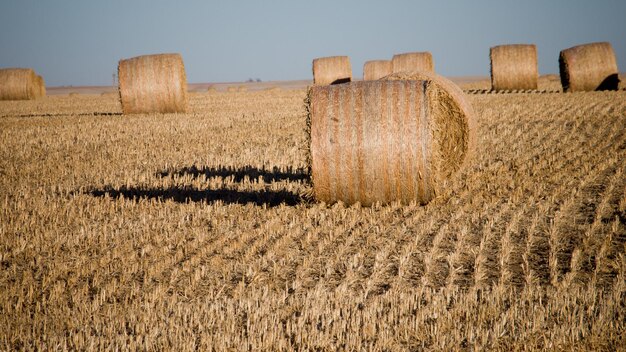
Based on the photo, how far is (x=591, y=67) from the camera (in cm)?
2295

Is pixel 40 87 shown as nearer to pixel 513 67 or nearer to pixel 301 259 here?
pixel 513 67

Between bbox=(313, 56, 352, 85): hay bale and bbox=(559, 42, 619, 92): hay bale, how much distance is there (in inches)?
322

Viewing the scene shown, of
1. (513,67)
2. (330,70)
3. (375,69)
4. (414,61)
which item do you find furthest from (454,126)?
(330,70)

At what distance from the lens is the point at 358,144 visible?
7141 millimetres

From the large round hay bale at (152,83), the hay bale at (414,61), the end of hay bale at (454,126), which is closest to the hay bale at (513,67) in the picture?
the hay bale at (414,61)

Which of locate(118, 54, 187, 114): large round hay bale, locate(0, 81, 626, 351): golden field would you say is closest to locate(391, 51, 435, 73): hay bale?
locate(118, 54, 187, 114): large round hay bale

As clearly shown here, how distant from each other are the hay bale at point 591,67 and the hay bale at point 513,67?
1.48m

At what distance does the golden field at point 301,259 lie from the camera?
4.07 meters

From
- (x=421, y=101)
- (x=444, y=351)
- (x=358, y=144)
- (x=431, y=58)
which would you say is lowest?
(x=444, y=351)

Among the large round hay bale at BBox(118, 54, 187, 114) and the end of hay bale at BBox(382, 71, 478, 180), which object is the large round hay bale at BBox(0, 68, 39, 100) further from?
the end of hay bale at BBox(382, 71, 478, 180)

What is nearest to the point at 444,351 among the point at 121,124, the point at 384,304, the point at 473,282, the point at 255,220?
the point at 384,304

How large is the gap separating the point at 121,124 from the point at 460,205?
36.4 ft

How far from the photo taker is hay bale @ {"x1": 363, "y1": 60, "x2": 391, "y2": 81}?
25141 mm

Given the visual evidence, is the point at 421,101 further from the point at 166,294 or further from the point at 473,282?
the point at 166,294
